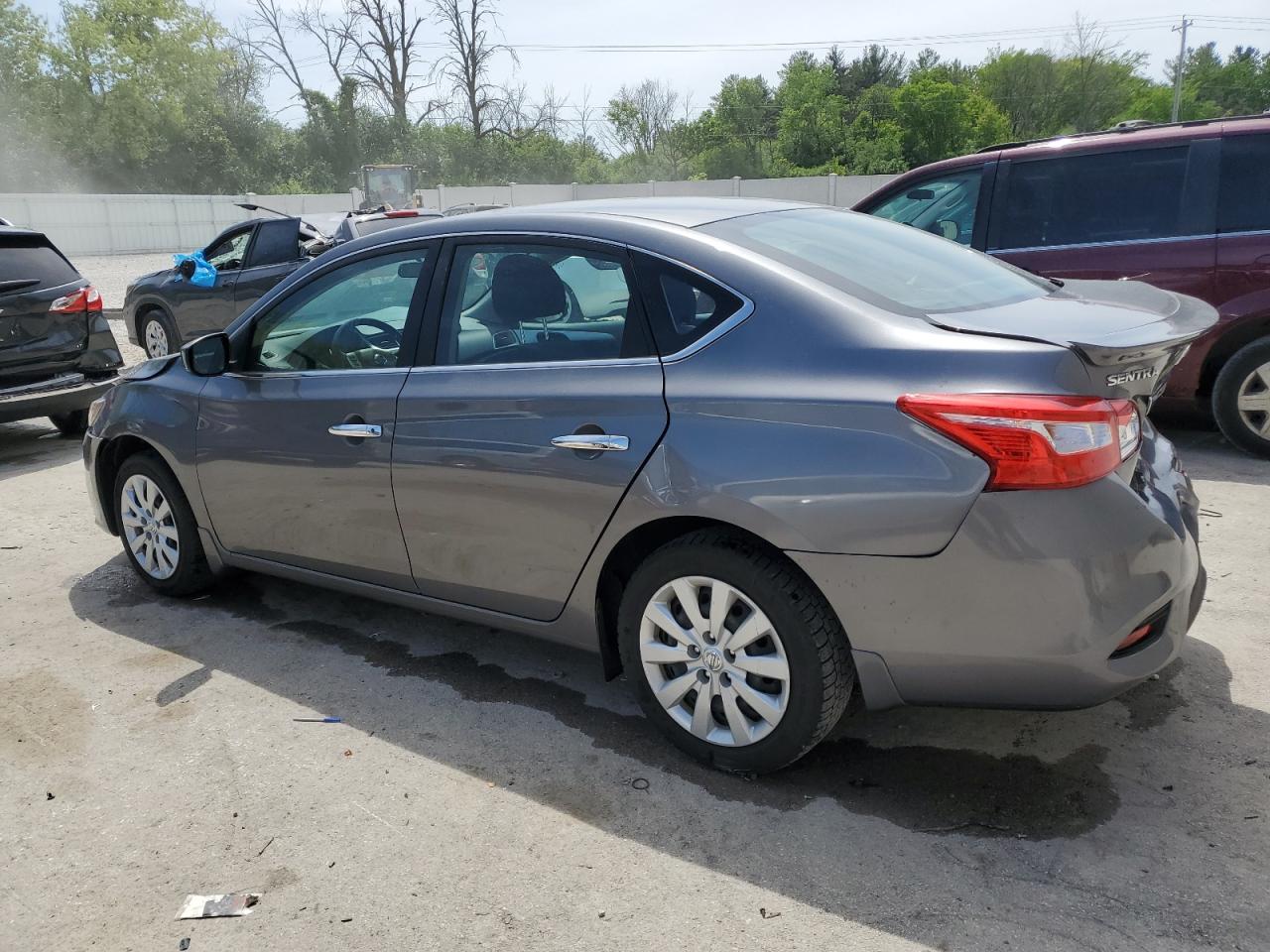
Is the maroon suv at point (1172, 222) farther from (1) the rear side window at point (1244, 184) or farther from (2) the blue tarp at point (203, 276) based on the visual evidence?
(2) the blue tarp at point (203, 276)

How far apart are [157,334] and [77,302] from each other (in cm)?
390

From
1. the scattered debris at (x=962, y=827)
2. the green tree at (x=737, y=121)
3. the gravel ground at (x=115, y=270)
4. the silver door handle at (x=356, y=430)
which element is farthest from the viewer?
the green tree at (x=737, y=121)

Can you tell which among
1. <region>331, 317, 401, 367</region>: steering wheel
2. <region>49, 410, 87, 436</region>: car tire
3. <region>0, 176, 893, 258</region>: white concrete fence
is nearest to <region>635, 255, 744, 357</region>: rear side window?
<region>331, 317, 401, 367</region>: steering wheel

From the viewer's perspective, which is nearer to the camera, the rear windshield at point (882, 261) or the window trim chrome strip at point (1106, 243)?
the rear windshield at point (882, 261)

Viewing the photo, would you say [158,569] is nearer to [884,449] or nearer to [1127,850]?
[884,449]

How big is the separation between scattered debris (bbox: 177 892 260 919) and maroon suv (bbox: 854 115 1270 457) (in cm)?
543

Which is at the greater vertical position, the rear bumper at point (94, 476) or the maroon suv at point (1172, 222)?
the maroon suv at point (1172, 222)

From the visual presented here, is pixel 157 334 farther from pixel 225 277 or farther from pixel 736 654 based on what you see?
pixel 736 654

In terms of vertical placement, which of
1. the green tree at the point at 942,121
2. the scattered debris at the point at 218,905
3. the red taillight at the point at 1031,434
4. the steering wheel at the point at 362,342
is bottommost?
the scattered debris at the point at 218,905

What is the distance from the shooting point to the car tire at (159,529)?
455 centimetres

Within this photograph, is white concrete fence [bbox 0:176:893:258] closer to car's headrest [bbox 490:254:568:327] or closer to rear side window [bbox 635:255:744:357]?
car's headrest [bbox 490:254:568:327]

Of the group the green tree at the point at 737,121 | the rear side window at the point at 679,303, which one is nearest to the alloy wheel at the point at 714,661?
the rear side window at the point at 679,303

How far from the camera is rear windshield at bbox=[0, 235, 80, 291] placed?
7410 millimetres

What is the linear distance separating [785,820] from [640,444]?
1.11 m
